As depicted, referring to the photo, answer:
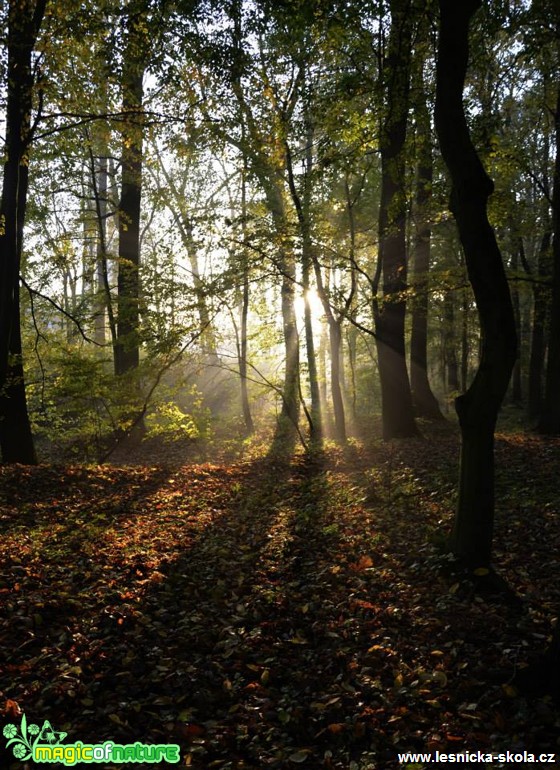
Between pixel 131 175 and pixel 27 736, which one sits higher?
pixel 131 175

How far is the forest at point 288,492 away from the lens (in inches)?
149

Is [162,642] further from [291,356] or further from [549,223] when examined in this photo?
[549,223]

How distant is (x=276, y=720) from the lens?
384 centimetres

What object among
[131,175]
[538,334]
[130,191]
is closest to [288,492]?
[131,175]

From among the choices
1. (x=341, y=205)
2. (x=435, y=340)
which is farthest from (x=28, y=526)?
(x=435, y=340)

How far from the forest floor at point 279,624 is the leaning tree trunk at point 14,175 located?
228 cm

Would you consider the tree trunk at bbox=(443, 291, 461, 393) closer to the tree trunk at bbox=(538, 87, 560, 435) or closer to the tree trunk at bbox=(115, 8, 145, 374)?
the tree trunk at bbox=(538, 87, 560, 435)

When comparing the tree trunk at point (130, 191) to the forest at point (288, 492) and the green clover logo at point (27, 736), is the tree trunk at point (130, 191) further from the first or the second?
the green clover logo at point (27, 736)

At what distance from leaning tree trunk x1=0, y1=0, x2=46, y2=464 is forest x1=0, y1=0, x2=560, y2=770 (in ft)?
0.18

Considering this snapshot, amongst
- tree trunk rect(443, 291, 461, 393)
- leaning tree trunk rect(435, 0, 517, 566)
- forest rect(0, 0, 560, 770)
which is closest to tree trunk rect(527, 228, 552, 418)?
forest rect(0, 0, 560, 770)

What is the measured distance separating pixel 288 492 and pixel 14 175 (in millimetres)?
8046

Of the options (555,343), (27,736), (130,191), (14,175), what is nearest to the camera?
(27,736)

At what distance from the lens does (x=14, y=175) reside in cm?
903

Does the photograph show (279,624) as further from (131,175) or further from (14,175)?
(131,175)
